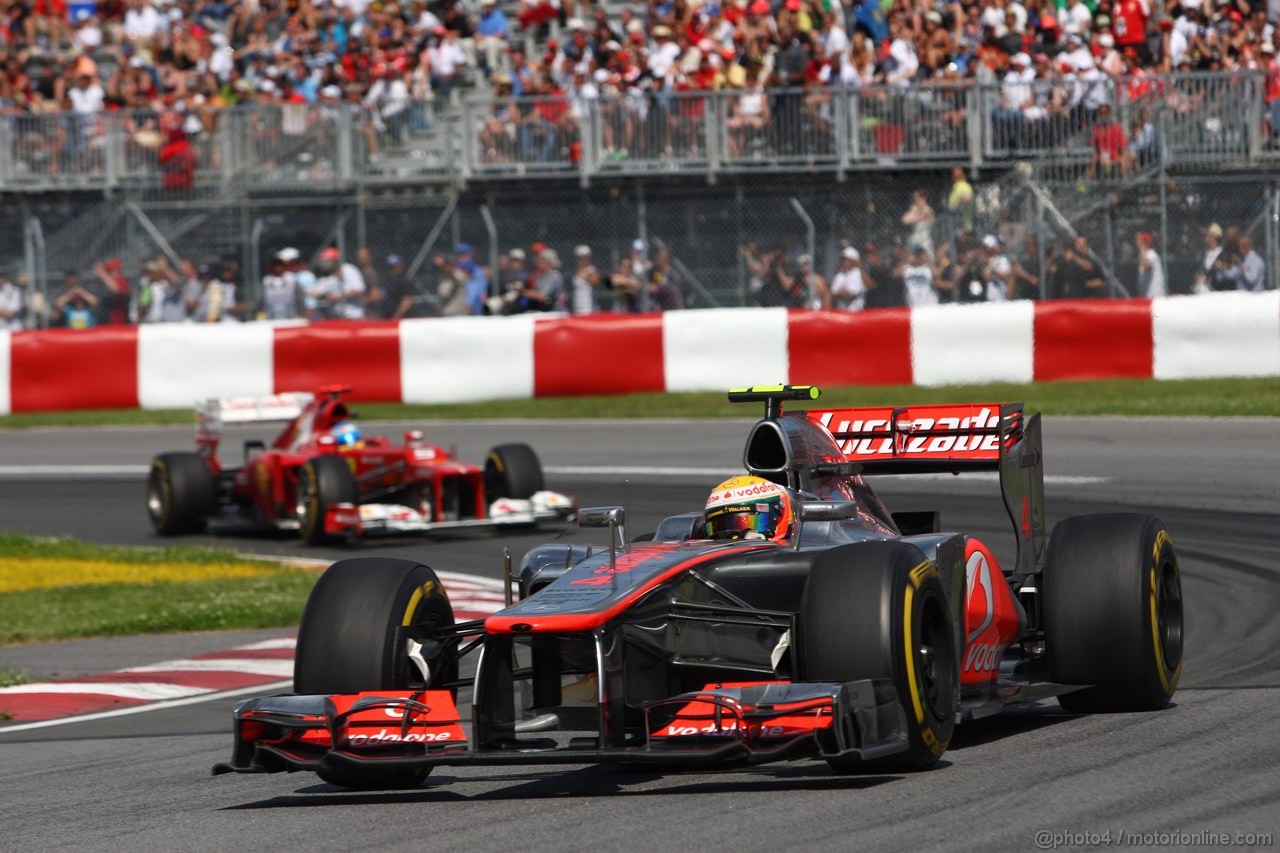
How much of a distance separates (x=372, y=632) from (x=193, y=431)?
1484 cm

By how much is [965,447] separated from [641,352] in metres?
12.5

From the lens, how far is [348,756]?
6.20m

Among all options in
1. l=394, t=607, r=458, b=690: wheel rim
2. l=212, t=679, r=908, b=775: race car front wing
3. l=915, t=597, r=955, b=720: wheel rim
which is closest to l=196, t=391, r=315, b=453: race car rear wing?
l=394, t=607, r=458, b=690: wheel rim

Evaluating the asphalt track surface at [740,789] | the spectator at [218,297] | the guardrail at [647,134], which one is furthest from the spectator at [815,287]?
the asphalt track surface at [740,789]

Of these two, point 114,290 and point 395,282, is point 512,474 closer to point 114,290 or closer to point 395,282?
point 395,282

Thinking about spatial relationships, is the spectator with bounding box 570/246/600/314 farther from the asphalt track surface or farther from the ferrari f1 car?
the ferrari f1 car

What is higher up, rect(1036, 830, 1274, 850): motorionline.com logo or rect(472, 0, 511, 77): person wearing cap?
rect(472, 0, 511, 77): person wearing cap

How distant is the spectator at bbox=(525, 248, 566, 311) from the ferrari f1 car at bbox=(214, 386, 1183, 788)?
14125mm

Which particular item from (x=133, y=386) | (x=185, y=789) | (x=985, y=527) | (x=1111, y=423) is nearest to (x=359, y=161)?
(x=133, y=386)

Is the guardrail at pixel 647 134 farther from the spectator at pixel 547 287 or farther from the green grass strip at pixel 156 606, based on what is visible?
the green grass strip at pixel 156 606

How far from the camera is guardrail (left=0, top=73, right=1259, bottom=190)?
20.2 metres

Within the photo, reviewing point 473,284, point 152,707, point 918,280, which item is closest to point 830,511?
point 152,707

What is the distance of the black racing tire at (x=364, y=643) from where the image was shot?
6.59 metres

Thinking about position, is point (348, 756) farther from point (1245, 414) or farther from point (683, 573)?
point (1245, 414)
